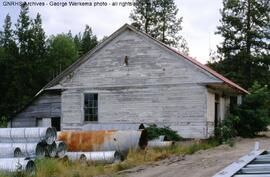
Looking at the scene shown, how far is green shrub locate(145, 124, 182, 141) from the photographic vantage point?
80.0ft

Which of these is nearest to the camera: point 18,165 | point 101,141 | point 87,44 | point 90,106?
point 18,165

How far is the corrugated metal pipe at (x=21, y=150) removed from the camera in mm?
15859

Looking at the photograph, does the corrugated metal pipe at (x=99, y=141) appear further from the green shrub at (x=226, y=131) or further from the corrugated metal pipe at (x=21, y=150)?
the green shrub at (x=226, y=131)

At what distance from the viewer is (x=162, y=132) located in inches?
977

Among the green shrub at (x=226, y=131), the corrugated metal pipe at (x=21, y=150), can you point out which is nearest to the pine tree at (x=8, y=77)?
the green shrub at (x=226, y=131)

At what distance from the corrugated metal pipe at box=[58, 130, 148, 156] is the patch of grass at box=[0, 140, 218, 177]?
1.85ft

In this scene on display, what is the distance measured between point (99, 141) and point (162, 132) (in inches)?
232

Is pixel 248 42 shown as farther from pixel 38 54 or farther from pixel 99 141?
pixel 99 141

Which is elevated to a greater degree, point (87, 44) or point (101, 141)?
point (87, 44)

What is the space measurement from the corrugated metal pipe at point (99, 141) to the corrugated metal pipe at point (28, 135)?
2.43 meters

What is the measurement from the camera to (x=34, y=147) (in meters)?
16.1

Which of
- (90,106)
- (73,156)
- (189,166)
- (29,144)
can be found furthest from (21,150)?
(90,106)

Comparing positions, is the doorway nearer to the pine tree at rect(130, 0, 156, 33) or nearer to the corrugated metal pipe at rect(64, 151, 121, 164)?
the corrugated metal pipe at rect(64, 151, 121, 164)

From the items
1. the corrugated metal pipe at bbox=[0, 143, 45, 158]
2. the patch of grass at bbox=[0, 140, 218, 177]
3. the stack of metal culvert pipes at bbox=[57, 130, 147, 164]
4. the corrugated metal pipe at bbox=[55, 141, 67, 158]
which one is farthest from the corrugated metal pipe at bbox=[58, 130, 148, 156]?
the corrugated metal pipe at bbox=[0, 143, 45, 158]
